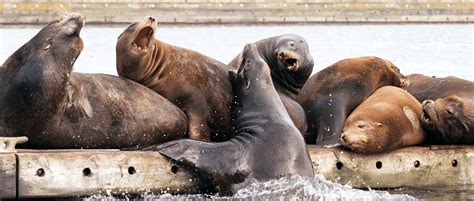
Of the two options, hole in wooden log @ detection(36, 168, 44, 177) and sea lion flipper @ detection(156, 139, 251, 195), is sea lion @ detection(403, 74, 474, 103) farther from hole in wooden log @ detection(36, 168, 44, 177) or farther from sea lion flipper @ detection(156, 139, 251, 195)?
hole in wooden log @ detection(36, 168, 44, 177)

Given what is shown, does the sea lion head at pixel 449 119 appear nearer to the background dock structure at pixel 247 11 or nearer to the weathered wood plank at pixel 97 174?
the weathered wood plank at pixel 97 174

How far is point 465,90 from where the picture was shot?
912 centimetres

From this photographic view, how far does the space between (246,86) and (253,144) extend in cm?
68

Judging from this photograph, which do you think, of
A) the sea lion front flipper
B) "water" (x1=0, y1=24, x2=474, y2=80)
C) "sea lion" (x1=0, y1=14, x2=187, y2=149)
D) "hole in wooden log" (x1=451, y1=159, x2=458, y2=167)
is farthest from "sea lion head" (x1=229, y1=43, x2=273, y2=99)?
"water" (x1=0, y1=24, x2=474, y2=80)

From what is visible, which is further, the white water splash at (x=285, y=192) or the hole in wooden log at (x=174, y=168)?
the hole in wooden log at (x=174, y=168)

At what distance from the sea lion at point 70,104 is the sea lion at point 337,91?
1.13 meters

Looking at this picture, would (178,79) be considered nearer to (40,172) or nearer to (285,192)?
(285,192)

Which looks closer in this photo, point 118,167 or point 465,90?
point 118,167

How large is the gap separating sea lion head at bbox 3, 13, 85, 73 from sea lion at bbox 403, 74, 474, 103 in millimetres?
2855

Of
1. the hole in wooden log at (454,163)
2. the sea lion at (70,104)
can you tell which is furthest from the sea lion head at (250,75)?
the hole in wooden log at (454,163)

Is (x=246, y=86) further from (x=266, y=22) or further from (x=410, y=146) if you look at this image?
(x=266, y=22)

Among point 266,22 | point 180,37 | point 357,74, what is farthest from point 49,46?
point 266,22

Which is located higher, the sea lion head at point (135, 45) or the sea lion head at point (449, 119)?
the sea lion head at point (135, 45)

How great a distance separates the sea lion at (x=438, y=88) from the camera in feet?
30.0
